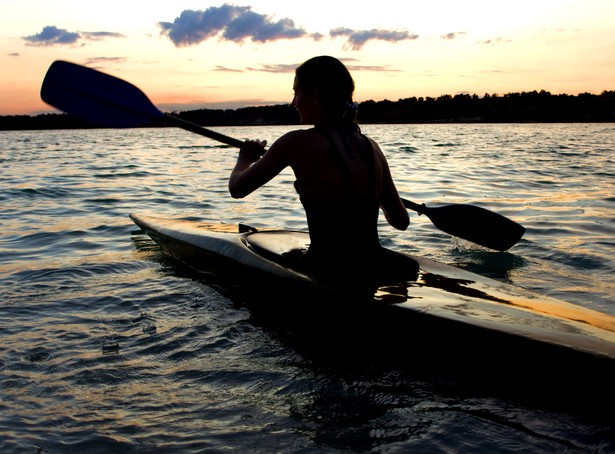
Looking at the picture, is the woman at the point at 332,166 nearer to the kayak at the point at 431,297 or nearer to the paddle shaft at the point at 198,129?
the kayak at the point at 431,297

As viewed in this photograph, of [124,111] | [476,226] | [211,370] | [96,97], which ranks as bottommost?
[211,370]

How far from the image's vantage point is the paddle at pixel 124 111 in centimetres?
454

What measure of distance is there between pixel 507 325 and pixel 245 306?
1845mm

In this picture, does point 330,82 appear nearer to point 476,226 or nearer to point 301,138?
point 301,138

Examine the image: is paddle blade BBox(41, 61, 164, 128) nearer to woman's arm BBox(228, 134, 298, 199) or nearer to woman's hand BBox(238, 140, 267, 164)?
woman's hand BBox(238, 140, 267, 164)

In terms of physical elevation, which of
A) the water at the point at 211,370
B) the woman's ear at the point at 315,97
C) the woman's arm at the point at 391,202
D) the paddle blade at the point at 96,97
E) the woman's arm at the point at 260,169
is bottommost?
the water at the point at 211,370

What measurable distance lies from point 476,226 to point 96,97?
317 centimetres

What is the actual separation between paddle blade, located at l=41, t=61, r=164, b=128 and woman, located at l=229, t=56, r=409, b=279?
1.95 metres

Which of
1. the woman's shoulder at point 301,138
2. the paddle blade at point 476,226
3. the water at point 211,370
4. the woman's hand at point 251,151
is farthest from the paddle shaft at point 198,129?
the paddle blade at point 476,226

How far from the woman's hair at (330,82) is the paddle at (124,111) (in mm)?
1663

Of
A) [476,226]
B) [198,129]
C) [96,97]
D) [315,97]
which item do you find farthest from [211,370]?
[96,97]

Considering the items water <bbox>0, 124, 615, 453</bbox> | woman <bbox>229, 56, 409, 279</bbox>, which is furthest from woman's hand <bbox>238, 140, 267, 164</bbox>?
water <bbox>0, 124, 615, 453</bbox>

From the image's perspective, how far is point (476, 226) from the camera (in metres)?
4.56

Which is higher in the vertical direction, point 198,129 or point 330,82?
point 330,82
